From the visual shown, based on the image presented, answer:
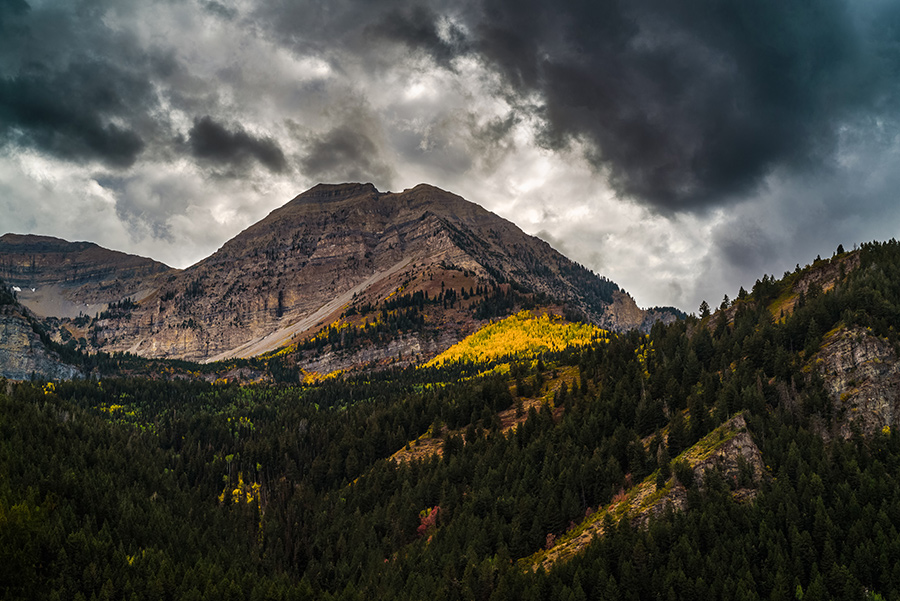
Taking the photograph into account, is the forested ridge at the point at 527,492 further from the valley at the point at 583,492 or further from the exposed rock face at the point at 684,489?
the exposed rock face at the point at 684,489

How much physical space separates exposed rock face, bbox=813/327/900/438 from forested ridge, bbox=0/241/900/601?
1750 mm

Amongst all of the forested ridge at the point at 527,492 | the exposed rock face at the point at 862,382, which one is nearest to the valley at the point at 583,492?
the exposed rock face at the point at 862,382

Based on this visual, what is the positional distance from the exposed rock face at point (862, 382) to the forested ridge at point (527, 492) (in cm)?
175

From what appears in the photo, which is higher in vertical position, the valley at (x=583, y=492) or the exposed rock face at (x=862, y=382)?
the exposed rock face at (x=862, y=382)

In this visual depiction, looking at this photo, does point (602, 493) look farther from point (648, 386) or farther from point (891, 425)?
point (891, 425)

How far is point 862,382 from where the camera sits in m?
94.4

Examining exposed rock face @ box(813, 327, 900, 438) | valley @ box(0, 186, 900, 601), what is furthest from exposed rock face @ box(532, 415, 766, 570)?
exposed rock face @ box(813, 327, 900, 438)

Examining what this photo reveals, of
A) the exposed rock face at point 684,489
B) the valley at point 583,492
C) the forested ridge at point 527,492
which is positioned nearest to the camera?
the forested ridge at point 527,492

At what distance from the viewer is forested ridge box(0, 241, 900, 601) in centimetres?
7938

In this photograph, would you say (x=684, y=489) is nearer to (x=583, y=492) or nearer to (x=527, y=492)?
(x=583, y=492)

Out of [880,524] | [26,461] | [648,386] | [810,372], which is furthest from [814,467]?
[26,461]

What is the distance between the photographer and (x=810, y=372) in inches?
4048

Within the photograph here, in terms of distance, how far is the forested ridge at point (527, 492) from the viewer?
79375 mm

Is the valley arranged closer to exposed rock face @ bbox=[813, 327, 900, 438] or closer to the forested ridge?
exposed rock face @ bbox=[813, 327, 900, 438]
